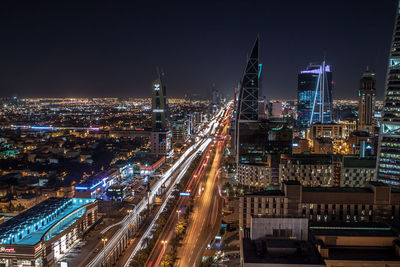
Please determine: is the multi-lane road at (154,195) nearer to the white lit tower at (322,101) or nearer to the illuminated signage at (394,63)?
the illuminated signage at (394,63)

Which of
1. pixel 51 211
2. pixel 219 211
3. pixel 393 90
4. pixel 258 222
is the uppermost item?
pixel 393 90

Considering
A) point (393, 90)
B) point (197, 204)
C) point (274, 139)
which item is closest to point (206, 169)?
point (274, 139)

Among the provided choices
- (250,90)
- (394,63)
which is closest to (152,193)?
(250,90)

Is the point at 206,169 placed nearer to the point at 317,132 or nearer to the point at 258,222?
the point at 317,132

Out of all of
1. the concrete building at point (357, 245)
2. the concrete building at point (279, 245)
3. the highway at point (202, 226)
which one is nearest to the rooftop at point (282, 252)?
the concrete building at point (279, 245)

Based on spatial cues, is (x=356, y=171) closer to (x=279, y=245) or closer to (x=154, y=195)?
(x=154, y=195)
